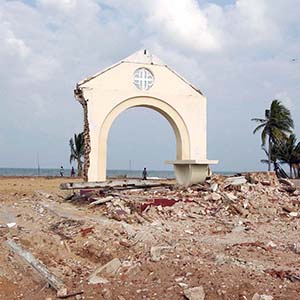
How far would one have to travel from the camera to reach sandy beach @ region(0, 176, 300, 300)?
270 inches

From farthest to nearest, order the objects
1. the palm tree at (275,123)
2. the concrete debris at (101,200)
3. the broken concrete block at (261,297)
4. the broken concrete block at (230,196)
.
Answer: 1. the palm tree at (275,123)
2. the broken concrete block at (230,196)
3. the concrete debris at (101,200)
4. the broken concrete block at (261,297)

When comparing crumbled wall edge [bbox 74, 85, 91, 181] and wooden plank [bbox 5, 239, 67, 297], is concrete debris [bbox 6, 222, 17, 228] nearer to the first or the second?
wooden plank [bbox 5, 239, 67, 297]

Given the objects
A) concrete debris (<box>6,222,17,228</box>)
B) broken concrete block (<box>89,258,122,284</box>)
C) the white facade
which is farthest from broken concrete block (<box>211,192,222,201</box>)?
broken concrete block (<box>89,258,122,284</box>)

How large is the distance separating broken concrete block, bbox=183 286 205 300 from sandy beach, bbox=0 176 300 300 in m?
0.10

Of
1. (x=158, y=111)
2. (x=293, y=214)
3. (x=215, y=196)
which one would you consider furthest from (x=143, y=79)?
(x=293, y=214)

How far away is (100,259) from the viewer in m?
8.46

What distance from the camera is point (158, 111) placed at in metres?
17.2

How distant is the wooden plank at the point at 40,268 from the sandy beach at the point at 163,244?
93 mm

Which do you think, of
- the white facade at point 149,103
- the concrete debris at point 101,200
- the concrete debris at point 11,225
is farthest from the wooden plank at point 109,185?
the concrete debris at point 11,225

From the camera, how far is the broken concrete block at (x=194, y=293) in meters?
6.34

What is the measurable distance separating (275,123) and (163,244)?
31.6 m

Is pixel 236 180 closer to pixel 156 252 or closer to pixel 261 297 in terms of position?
pixel 156 252

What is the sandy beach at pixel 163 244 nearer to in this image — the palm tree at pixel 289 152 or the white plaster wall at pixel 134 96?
the white plaster wall at pixel 134 96

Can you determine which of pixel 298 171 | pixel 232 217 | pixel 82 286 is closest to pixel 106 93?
pixel 232 217
